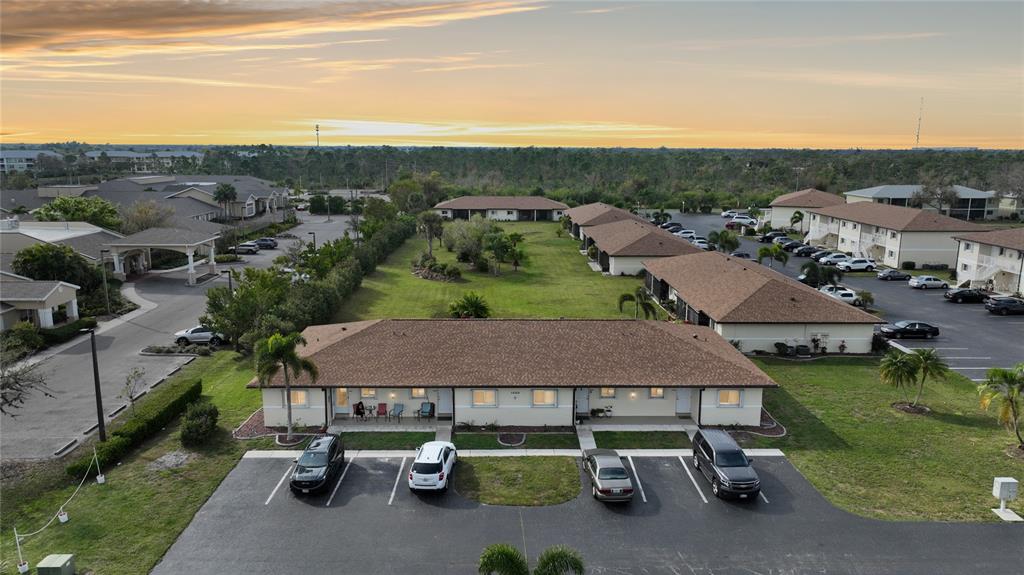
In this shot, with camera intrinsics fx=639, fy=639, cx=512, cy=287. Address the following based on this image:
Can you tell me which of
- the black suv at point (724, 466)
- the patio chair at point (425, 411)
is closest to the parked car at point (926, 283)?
the black suv at point (724, 466)

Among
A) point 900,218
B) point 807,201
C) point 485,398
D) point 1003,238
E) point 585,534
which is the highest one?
point 807,201

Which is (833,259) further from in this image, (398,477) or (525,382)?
(398,477)

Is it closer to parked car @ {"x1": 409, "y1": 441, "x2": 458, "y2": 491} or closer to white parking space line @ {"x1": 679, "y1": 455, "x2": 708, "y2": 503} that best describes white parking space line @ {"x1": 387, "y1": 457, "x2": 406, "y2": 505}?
parked car @ {"x1": 409, "y1": 441, "x2": 458, "y2": 491}

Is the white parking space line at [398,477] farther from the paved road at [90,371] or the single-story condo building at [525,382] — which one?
the paved road at [90,371]

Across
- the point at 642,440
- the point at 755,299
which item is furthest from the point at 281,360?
the point at 755,299

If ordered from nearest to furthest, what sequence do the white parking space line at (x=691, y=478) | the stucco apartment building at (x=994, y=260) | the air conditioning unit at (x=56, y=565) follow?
1. the air conditioning unit at (x=56, y=565)
2. the white parking space line at (x=691, y=478)
3. the stucco apartment building at (x=994, y=260)

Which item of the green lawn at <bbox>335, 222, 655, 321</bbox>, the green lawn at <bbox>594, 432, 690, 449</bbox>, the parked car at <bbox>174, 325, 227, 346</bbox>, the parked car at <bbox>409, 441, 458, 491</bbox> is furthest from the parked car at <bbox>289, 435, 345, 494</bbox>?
the green lawn at <bbox>335, 222, 655, 321</bbox>
